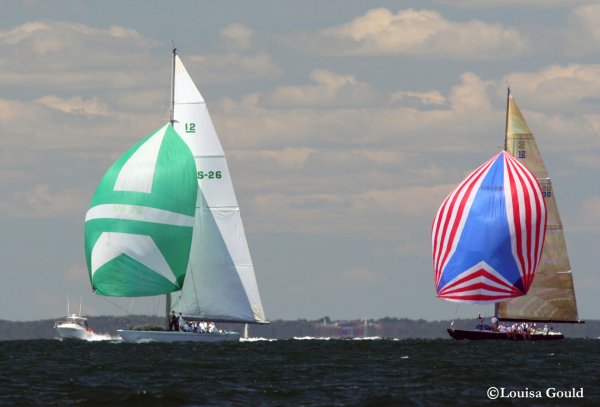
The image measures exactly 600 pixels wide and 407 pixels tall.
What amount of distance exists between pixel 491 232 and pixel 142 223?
21.0 meters

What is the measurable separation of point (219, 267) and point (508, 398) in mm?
39989

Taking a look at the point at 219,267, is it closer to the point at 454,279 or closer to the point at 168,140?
the point at 168,140

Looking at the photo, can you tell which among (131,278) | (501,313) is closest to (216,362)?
(131,278)

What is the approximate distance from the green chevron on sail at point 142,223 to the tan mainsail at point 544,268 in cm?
2266

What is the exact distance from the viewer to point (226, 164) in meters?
87.8

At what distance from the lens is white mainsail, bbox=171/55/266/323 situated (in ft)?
287

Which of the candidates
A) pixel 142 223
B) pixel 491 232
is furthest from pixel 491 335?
pixel 142 223

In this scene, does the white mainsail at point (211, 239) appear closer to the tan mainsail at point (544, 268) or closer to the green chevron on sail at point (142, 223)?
the green chevron on sail at point (142, 223)

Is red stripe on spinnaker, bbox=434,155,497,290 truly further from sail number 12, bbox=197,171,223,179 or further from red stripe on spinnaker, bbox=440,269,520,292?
sail number 12, bbox=197,171,223,179

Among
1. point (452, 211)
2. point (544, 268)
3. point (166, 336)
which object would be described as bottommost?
point (166, 336)

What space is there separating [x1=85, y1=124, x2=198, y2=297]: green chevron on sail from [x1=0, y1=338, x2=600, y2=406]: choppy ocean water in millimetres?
3899

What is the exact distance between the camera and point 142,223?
82625 millimetres

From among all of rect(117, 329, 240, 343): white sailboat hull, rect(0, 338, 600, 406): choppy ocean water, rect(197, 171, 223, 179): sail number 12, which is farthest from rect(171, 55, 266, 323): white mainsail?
rect(0, 338, 600, 406): choppy ocean water

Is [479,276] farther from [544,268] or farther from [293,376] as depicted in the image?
[293,376]
